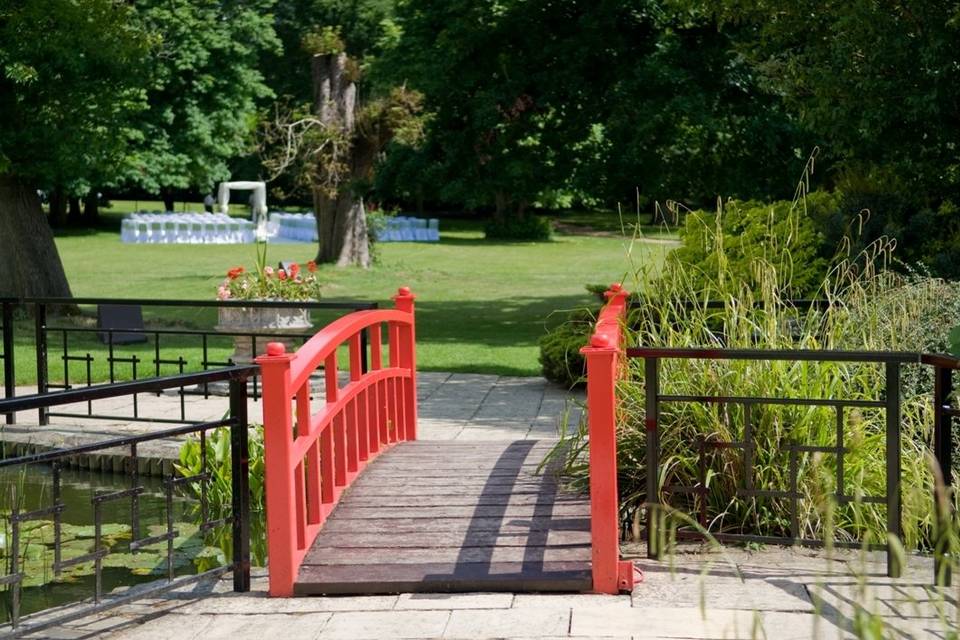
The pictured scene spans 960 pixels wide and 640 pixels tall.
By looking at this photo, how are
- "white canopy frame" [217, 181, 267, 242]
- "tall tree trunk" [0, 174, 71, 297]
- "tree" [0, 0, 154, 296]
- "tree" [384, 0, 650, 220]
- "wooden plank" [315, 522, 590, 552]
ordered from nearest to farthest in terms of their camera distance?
"wooden plank" [315, 522, 590, 552], "tree" [0, 0, 154, 296], "tree" [384, 0, 650, 220], "tall tree trunk" [0, 174, 71, 297], "white canopy frame" [217, 181, 267, 242]

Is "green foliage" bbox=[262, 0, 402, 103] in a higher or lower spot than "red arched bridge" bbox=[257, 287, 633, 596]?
higher

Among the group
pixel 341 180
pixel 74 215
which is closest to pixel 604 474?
pixel 341 180

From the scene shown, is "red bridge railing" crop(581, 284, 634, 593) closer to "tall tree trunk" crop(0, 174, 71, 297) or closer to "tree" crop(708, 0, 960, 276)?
"tree" crop(708, 0, 960, 276)

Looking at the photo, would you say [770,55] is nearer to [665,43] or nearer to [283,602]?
[665,43]

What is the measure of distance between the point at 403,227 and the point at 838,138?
1326 inches

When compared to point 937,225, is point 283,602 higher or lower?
lower

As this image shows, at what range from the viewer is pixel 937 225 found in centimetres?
1470

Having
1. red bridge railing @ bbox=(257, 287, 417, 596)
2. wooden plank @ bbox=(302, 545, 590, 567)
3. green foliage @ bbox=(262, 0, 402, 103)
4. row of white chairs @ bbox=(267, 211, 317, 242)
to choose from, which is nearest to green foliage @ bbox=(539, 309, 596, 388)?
red bridge railing @ bbox=(257, 287, 417, 596)

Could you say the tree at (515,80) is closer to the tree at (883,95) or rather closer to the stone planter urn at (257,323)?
the tree at (883,95)

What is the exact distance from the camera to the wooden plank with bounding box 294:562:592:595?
5.88 metres

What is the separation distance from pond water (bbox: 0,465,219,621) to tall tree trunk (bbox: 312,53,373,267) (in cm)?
1745

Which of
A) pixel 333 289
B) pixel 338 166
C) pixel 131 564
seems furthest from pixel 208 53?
pixel 131 564

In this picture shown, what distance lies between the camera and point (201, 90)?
1433 inches

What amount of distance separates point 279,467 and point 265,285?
7681 millimetres
